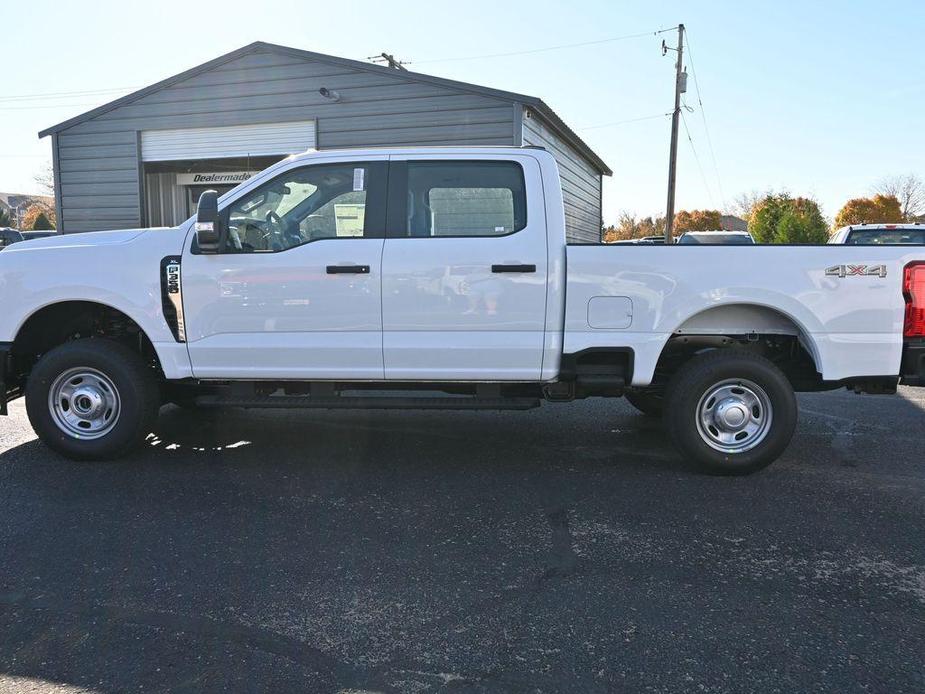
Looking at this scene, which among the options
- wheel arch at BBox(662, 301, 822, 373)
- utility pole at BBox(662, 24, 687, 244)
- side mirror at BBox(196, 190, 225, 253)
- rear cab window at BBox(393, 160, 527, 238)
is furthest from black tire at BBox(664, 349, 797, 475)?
utility pole at BBox(662, 24, 687, 244)

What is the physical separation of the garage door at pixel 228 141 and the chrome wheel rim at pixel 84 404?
29.4 feet

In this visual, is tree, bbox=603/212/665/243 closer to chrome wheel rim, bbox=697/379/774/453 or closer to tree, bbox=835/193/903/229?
tree, bbox=835/193/903/229

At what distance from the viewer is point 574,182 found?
53.5 feet

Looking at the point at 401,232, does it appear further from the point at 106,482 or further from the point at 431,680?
the point at 431,680

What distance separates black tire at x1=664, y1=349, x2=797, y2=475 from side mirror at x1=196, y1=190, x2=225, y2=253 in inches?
126

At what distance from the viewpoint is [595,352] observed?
4793 mm

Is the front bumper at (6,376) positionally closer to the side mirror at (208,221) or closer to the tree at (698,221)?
the side mirror at (208,221)

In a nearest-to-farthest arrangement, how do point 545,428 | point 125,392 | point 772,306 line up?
point 772,306 < point 125,392 < point 545,428

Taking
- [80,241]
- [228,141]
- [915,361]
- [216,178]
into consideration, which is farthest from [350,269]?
[216,178]

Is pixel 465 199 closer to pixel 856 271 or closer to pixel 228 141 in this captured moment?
pixel 856 271

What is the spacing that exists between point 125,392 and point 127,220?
10.9 m

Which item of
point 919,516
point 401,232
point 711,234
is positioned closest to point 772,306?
point 919,516

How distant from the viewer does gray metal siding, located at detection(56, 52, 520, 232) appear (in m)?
12.1

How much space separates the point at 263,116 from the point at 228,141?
1004mm
